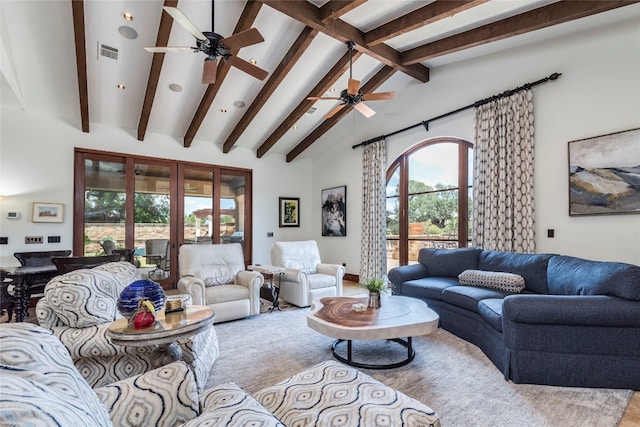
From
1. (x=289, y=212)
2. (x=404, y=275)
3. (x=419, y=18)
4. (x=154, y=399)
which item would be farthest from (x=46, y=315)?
(x=289, y=212)

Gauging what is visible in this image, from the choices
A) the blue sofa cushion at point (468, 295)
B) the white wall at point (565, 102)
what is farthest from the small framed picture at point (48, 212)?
the white wall at point (565, 102)

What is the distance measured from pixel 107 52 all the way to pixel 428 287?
5175 millimetres

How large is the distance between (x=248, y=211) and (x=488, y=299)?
18.1 ft

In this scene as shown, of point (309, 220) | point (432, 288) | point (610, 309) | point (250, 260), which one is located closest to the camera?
point (610, 309)

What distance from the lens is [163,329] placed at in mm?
1977

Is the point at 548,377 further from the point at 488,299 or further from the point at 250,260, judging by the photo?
the point at 250,260

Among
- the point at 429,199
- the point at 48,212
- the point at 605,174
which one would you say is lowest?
the point at 48,212

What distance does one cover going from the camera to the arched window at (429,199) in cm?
521

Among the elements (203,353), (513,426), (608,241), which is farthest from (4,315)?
(608,241)

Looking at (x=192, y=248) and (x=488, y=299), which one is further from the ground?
(x=192, y=248)

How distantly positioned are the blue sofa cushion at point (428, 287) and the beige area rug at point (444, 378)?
16.9 inches

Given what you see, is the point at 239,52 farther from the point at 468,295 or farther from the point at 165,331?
the point at 468,295

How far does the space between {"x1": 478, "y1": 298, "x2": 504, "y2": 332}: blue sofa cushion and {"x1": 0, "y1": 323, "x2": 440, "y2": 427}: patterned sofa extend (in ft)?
5.70

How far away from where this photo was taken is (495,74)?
467 cm
